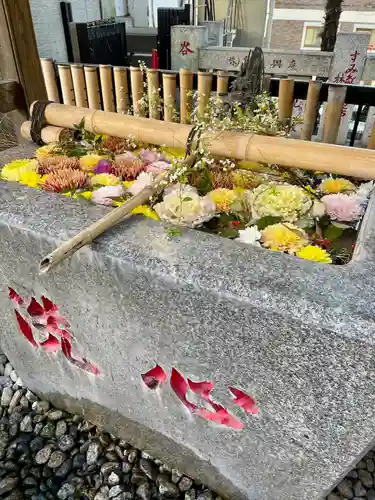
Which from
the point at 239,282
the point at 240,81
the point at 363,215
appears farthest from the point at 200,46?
the point at 239,282

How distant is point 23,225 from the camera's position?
1.30 metres

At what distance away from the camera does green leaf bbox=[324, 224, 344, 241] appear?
133 centimetres

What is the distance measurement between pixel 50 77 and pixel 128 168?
10.9ft

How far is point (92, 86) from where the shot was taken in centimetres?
379

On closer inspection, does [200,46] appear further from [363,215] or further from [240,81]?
[363,215]

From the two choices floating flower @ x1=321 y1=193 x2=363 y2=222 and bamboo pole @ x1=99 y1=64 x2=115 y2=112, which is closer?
floating flower @ x1=321 y1=193 x2=363 y2=222

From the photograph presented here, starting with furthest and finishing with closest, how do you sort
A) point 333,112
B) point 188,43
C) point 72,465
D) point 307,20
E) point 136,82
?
point 307,20 < point 188,43 < point 136,82 < point 333,112 < point 72,465

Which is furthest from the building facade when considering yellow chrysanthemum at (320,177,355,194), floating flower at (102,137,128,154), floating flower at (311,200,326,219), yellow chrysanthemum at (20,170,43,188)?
yellow chrysanthemum at (20,170,43,188)

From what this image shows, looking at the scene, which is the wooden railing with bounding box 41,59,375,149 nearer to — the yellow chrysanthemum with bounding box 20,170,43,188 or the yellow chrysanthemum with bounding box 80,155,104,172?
the yellow chrysanthemum with bounding box 80,155,104,172

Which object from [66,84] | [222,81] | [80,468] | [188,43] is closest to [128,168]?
[80,468]

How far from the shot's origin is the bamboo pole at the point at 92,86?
3547 mm

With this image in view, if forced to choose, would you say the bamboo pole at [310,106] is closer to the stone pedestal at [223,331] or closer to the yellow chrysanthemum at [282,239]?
the stone pedestal at [223,331]

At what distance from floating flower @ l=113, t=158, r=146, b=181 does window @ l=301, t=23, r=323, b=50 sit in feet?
44.7

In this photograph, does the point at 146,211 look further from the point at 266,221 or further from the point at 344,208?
the point at 344,208
